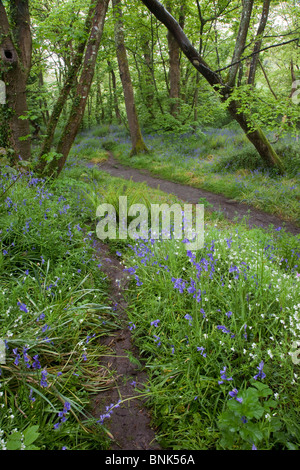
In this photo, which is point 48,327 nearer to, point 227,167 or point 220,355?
point 220,355

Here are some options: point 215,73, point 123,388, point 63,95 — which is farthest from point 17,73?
point 123,388

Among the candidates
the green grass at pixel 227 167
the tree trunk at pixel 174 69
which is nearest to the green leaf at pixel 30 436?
the green grass at pixel 227 167

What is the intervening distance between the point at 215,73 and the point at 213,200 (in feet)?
11.4

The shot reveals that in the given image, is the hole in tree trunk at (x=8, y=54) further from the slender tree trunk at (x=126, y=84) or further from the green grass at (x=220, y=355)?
the slender tree trunk at (x=126, y=84)

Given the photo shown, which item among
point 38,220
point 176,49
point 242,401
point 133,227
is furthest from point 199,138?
point 242,401

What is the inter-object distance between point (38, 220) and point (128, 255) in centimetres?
129

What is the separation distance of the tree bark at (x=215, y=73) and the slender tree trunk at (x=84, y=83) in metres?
1.88

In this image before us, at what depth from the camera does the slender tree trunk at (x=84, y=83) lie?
5.80 m

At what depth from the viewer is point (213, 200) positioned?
7.23 m

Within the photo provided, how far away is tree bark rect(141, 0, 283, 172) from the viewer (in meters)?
7.05

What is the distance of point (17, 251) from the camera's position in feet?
10.3

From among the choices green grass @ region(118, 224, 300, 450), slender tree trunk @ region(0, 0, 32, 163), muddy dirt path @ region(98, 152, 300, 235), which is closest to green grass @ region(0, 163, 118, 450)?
green grass @ region(118, 224, 300, 450)

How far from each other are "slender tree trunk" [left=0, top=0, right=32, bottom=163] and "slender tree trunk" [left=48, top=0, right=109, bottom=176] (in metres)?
0.74

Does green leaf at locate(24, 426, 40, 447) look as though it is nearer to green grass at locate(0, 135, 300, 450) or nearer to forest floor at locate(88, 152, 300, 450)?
green grass at locate(0, 135, 300, 450)
